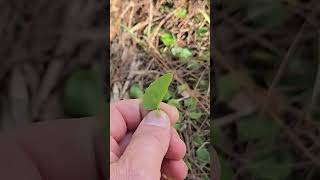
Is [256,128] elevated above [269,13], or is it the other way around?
[269,13]

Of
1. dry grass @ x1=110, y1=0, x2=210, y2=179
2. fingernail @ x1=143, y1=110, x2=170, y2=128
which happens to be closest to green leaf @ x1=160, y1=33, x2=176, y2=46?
dry grass @ x1=110, y1=0, x2=210, y2=179

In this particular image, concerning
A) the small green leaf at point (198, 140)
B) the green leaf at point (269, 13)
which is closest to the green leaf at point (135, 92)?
the small green leaf at point (198, 140)

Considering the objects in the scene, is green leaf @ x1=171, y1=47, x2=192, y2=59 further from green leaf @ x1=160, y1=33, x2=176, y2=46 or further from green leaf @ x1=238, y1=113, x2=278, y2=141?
green leaf @ x1=238, y1=113, x2=278, y2=141

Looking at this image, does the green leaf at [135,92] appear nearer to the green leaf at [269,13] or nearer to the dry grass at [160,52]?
the dry grass at [160,52]

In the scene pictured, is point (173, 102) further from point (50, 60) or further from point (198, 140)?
point (50, 60)

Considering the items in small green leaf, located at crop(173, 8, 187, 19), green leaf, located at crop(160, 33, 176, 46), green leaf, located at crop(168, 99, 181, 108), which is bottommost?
green leaf, located at crop(168, 99, 181, 108)

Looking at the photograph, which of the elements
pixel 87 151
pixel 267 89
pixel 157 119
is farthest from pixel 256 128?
pixel 87 151
